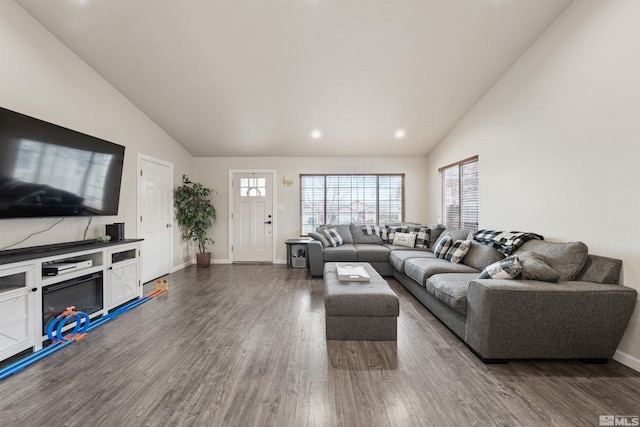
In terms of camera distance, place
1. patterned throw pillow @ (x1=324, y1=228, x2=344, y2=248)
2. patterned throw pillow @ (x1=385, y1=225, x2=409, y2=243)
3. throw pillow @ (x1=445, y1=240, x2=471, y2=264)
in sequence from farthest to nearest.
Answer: patterned throw pillow @ (x1=385, y1=225, x2=409, y2=243) → patterned throw pillow @ (x1=324, y1=228, x2=344, y2=248) → throw pillow @ (x1=445, y1=240, x2=471, y2=264)

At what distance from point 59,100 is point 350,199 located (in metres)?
4.72

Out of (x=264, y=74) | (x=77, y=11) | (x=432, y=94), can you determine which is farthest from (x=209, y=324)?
(x=432, y=94)

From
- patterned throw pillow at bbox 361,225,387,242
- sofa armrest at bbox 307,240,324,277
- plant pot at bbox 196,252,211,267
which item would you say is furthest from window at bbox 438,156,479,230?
plant pot at bbox 196,252,211,267

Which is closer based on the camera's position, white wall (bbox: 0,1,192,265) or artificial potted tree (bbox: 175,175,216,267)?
white wall (bbox: 0,1,192,265)

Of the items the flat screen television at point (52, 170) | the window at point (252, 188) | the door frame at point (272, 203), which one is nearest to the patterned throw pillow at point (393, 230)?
the door frame at point (272, 203)

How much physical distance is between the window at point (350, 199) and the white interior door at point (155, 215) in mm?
2590

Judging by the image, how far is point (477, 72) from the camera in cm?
346

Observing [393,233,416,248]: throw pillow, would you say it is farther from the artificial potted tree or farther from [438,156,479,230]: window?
the artificial potted tree

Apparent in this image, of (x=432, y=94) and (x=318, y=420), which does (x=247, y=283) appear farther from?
(x=432, y=94)

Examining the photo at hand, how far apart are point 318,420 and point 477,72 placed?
13.4ft

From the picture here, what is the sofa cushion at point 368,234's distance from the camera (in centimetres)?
538

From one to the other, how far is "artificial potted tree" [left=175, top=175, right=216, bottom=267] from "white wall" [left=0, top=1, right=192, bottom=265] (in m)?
1.18

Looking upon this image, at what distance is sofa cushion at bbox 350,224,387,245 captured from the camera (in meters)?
5.38

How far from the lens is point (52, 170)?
264 cm
